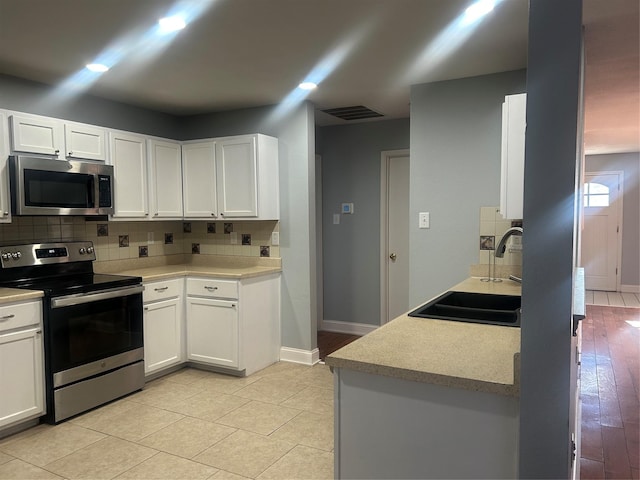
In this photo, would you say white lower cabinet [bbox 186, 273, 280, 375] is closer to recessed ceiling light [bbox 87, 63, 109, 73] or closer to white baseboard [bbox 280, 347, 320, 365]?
white baseboard [bbox 280, 347, 320, 365]

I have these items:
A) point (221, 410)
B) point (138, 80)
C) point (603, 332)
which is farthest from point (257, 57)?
point (603, 332)

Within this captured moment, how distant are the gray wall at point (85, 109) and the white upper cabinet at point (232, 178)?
1.30 ft

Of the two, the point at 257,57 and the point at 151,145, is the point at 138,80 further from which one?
the point at 257,57

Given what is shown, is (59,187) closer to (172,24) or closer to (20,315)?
(20,315)

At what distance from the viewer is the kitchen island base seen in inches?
51.4

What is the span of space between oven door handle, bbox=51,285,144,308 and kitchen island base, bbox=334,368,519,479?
2.17 meters

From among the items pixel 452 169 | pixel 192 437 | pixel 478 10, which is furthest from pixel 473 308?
pixel 192 437

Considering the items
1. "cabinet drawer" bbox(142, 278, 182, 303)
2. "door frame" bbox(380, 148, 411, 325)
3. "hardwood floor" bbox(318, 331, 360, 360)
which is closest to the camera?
"cabinet drawer" bbox(142, 278, 182, 303)

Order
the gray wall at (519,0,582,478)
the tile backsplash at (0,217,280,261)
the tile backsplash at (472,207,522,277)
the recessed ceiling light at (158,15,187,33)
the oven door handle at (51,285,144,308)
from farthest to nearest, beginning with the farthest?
the tile backsplash at (0,217,280,261), the tile backsplash at (472,207,522,277), the oven door handle at (51,285,144,308), the recessed ceiling light at (158,15,187,33), the gray wall at (519,0,582,478)

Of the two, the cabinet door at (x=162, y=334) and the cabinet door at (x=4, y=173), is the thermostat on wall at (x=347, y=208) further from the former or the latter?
the cabinet door at (x=4, y=173)

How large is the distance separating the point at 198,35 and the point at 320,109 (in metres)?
1.94

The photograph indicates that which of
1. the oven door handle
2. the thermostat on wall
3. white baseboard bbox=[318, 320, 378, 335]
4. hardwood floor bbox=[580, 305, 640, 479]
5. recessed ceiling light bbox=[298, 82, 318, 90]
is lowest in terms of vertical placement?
hardwood floor bbox=[580, 305, 640, 479]

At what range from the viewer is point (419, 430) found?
142cm

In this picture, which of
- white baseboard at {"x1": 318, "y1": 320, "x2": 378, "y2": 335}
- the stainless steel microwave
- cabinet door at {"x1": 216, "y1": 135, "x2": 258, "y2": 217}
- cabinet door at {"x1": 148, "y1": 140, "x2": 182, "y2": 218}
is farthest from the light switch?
the stainless steel microwave
